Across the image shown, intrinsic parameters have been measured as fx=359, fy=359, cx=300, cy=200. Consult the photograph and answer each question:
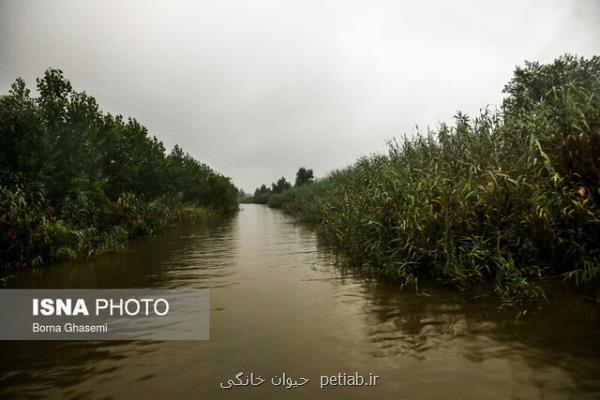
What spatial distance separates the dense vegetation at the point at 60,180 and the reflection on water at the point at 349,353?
623 cm

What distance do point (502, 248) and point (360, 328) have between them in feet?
9.96

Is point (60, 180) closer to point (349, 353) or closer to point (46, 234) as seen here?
point (46, 234)

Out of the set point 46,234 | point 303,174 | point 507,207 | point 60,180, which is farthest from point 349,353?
point 303,174

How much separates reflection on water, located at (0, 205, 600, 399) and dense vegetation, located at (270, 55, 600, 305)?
646 mm

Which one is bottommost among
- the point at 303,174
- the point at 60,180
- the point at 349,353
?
the point at 349,353

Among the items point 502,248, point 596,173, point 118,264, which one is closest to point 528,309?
point 502,248

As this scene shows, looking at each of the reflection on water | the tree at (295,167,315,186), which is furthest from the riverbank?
the tree at (295,167,315,186)

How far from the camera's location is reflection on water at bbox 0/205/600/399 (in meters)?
3.45

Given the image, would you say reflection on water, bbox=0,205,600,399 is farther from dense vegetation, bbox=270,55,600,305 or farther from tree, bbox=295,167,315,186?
tree, bbox=295,167,315,186

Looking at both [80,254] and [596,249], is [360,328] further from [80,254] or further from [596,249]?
[80,254]

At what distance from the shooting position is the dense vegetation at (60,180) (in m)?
9.74

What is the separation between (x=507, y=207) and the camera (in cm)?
Answer: 625

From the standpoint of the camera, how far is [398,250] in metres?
7.12

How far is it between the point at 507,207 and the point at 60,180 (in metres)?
13.8
